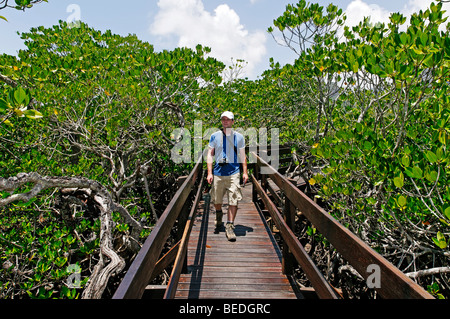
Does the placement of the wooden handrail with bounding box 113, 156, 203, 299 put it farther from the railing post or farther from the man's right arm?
the man's right arm

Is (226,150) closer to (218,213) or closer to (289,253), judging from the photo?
(218,213)

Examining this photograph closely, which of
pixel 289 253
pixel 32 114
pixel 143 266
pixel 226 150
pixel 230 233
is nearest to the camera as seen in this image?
pixel 143 266

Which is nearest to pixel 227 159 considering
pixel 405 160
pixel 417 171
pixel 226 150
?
pixel 226 150

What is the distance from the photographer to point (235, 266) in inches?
140

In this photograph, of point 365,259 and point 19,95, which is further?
point 19,95

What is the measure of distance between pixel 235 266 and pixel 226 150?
5.57 ft

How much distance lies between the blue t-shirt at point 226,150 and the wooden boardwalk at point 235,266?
121 cm

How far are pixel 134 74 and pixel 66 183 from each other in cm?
317

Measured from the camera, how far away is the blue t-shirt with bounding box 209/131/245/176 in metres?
4.07

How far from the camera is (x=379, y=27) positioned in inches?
174

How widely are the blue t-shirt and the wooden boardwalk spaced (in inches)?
47.8

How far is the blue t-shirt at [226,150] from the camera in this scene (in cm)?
407

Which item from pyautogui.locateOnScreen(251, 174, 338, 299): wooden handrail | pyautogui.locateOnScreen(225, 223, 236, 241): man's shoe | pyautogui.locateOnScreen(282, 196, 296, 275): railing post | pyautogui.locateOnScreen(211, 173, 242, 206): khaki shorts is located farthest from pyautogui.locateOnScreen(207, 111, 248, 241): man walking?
pyautogui.locateOnScreen(251, 174, 338, 299): wooden handrail
